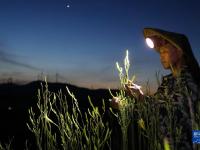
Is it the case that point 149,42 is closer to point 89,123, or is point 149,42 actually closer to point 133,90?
point 133,90

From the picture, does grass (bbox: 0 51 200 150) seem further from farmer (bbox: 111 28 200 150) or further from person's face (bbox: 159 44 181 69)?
person's face (bbox: 159 44 181 69)

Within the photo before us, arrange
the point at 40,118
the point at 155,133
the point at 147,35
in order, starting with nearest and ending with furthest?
1. the point at 155,133
2. the point at 40,118
3. the point at 147,35

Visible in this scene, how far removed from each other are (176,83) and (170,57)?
328mm

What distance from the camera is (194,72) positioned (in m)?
3.72

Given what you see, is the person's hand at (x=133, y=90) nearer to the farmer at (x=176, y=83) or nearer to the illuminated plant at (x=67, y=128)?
the farmer at (x=176, y=83)

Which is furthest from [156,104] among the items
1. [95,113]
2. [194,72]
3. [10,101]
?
[10,101]

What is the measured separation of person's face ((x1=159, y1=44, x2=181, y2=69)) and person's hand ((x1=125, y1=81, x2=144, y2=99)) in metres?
0.45

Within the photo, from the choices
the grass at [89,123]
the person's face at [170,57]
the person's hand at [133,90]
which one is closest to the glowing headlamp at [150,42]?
the person's face at [170,57]

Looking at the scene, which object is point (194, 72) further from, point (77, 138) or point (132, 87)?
point (77, 138)

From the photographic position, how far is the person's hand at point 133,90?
128 inches

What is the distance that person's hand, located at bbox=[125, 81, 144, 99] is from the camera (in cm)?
326

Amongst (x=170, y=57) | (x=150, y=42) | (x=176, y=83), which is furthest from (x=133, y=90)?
(x=150, y=42)

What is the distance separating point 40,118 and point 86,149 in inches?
16.1

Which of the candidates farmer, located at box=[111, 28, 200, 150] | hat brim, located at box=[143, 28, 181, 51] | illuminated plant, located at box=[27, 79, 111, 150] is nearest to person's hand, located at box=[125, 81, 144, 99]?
farmer, located at box=[111, 28, 200, 150]
